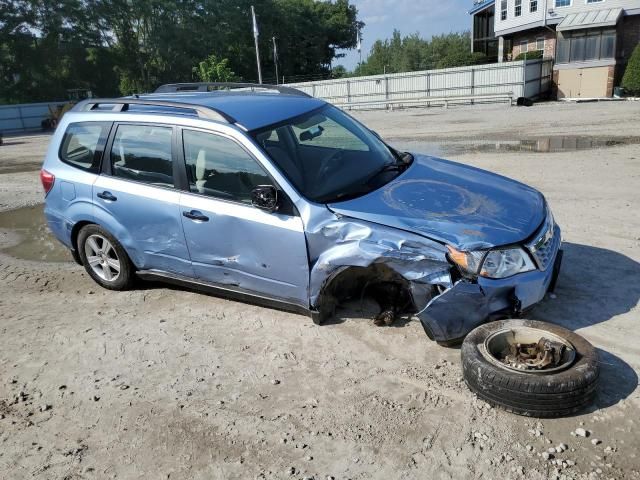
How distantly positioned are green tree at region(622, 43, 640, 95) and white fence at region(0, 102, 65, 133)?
117 feet

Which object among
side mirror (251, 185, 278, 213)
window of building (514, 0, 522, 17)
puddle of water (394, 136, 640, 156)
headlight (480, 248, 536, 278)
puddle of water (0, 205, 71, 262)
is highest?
window of building (514, 0, 522, 17)

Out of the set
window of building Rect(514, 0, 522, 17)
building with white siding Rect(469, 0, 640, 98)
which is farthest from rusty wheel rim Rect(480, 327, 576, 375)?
window of building Rect(514, 0, 522, 17)

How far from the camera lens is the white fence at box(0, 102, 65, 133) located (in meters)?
35.4

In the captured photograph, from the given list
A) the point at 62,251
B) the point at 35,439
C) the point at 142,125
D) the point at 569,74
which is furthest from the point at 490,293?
the point at 569,74

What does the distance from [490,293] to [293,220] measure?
1.50 m

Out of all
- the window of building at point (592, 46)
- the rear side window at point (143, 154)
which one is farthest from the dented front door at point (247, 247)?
the window of building at point (592, 46)

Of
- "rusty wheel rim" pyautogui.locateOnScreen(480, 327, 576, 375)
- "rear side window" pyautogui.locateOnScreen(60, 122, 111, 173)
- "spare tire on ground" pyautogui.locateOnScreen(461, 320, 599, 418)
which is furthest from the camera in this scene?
"rear side window" pyautogui.locateOnScreen(60, 122, 111, 173)

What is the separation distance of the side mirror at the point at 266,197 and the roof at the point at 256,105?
654 millimetres

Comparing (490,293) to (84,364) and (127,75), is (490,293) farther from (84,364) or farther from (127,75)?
(127,75)

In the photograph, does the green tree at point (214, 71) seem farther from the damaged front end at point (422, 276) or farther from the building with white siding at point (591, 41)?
the damaged front end at point (422, 276)

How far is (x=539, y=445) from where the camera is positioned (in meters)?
2.92

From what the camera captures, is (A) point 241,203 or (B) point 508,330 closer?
(B) point 508,330

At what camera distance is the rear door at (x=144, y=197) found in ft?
15.3

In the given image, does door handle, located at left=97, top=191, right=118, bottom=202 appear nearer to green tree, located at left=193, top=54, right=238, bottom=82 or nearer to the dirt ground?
the dirt ground
